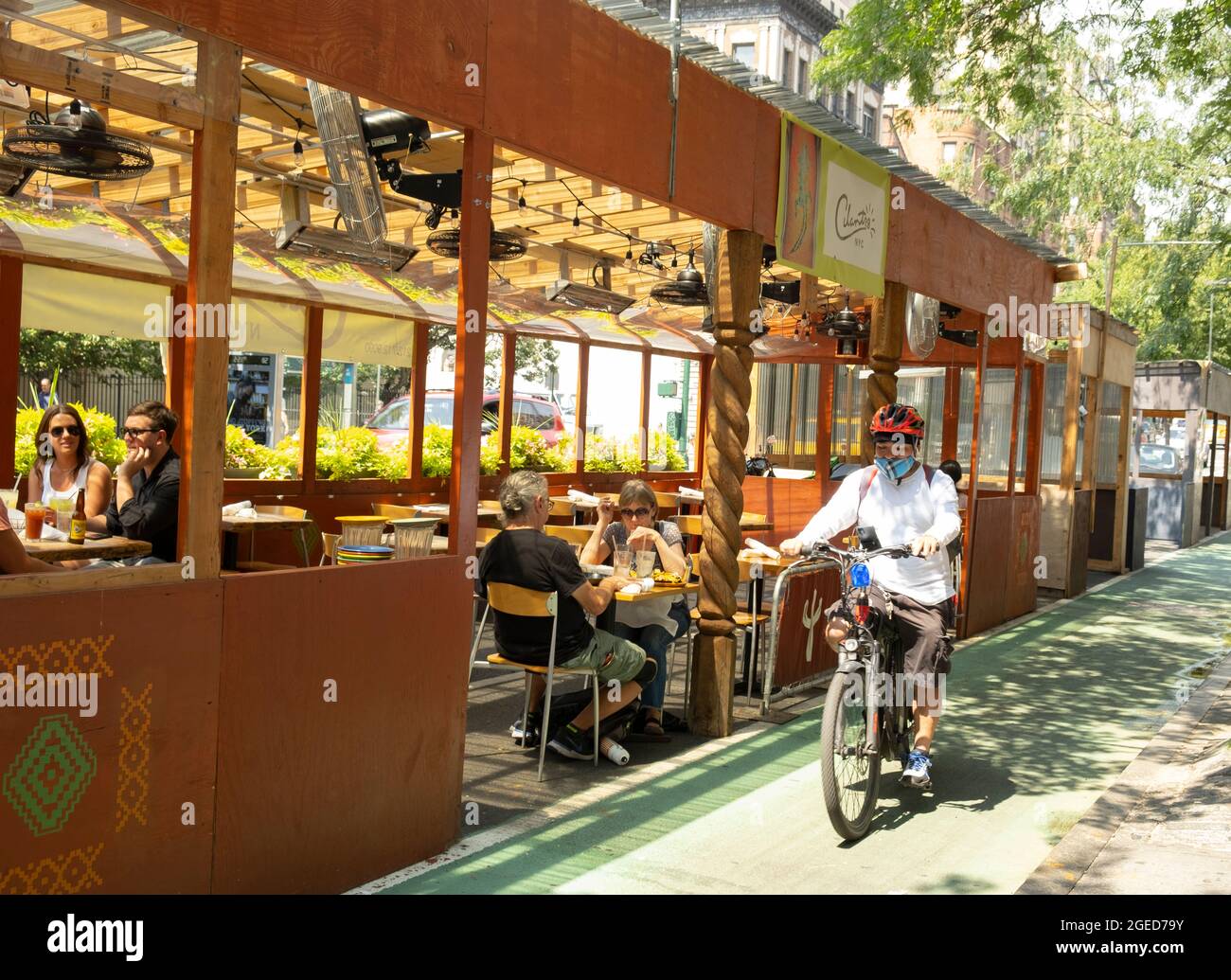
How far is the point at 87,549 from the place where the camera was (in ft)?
16.9

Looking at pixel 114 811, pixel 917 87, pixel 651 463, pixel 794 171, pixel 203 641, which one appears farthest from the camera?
pixel 651 463

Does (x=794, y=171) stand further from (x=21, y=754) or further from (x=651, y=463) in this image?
(x=651, y=463)

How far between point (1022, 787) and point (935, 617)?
127 centimetres

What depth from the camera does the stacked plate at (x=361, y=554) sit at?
5.00 m

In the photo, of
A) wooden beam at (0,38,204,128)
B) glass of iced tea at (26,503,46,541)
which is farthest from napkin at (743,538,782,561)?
wooden beam at (0,38,204,128)

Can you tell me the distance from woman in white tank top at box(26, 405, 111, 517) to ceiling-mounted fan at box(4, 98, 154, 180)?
1.28 m

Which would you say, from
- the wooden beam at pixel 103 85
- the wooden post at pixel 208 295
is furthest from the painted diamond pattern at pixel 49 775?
the wooden beam at pixel 103 85

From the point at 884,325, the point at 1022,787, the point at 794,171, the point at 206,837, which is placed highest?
the point at 794,171

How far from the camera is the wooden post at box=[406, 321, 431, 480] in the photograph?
12.4 metres

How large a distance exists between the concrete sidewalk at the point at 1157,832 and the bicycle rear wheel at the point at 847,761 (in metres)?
0.78

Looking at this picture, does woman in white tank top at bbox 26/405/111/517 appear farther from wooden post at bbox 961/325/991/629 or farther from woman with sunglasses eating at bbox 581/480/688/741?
Result: wooden post at bbox 961/325/991/629
